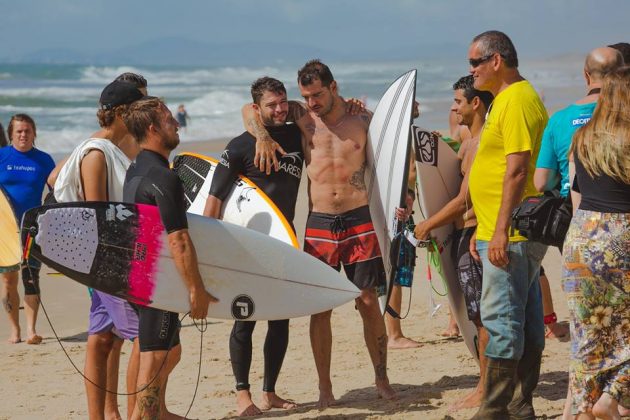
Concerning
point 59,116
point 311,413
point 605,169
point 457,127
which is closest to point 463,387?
point 311,413

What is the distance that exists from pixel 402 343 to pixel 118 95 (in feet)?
9.94

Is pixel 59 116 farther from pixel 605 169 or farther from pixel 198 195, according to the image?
pixel 605 169

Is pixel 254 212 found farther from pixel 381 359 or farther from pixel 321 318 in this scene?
pixel 381 359

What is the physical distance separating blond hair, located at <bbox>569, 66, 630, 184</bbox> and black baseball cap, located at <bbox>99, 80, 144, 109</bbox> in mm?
2173

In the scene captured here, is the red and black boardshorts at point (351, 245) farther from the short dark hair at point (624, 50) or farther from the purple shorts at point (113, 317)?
the short dark hair at point (624, 50)

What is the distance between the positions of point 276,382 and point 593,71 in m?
2.87

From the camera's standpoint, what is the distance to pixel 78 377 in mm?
6500

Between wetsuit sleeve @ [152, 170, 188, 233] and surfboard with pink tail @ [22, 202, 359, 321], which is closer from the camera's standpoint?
wetsuit sleeve @ [152, 170, 188, 233]

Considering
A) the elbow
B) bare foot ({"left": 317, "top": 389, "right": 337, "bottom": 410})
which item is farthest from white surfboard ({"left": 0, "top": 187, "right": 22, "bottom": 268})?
the elbow

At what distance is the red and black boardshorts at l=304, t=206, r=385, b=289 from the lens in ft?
17.9

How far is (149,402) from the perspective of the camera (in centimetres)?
440

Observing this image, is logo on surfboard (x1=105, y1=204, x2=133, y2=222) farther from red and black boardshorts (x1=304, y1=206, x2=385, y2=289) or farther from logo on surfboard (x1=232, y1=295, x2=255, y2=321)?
red and black boardshorts (x1=304, y1=206, x2=385, y2=289)

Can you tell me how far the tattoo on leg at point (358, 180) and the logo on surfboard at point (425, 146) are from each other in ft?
1.09

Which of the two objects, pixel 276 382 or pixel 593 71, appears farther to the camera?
pixel 276 382
